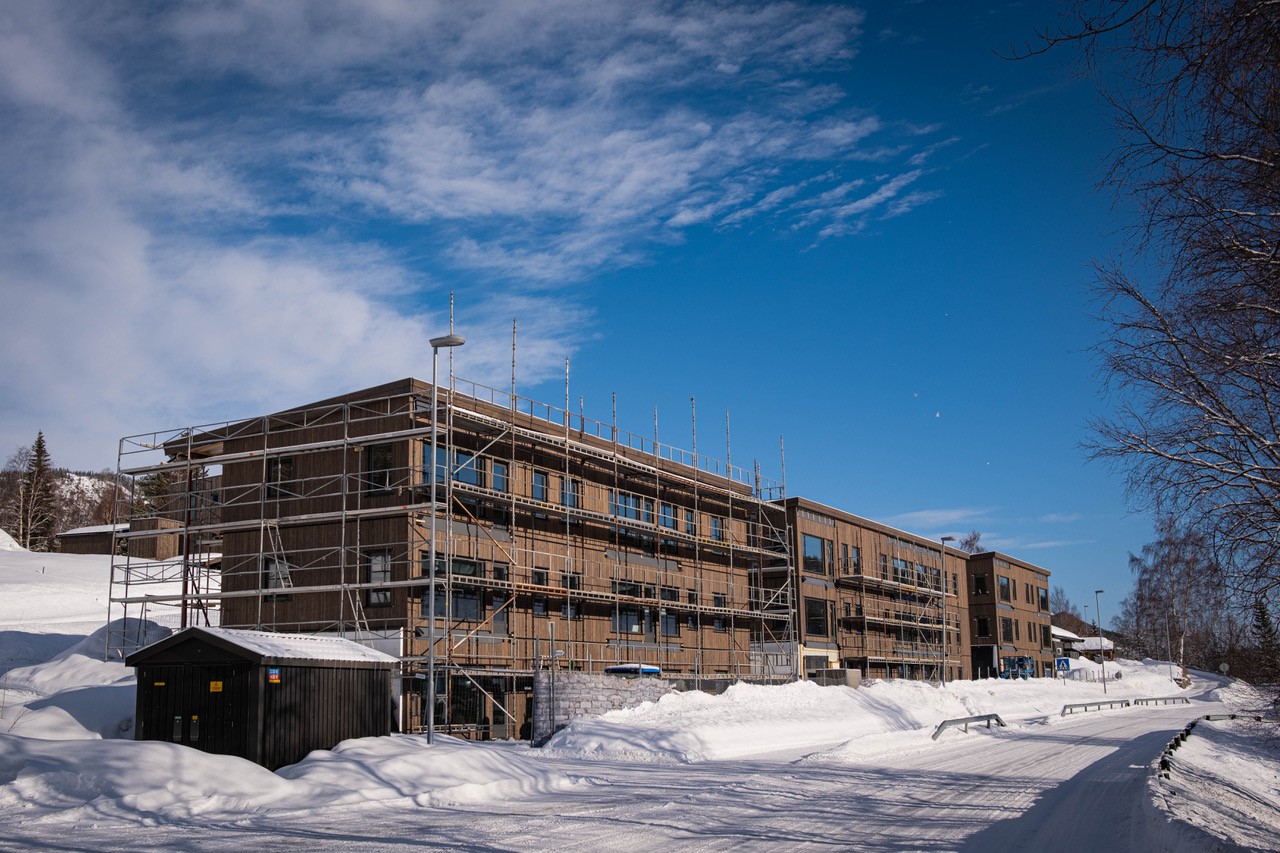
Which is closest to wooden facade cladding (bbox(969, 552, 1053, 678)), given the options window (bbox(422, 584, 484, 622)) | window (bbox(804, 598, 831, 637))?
window (bbox(804, 598, 831, 637))

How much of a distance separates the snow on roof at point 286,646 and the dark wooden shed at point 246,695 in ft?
0.11

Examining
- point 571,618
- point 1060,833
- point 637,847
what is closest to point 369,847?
point 637,847

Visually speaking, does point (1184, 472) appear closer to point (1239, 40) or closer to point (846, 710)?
point (1239, 40)

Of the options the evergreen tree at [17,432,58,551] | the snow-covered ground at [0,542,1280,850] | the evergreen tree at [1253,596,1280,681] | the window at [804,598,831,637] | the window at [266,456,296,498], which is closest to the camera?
the snow-covered ground at [0,542,1280,850]

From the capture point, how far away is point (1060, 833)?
1413cm

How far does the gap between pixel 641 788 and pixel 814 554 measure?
39602 mm

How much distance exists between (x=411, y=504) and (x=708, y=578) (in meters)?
18.9

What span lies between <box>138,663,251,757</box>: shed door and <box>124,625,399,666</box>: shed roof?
0.41 metres

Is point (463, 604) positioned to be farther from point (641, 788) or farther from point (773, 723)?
point (641, 788)

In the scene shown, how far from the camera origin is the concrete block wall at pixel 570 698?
98.2 ft

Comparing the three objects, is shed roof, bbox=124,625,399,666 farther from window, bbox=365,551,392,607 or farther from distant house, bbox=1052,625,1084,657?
distant house, bbox=1052,625,1084,657

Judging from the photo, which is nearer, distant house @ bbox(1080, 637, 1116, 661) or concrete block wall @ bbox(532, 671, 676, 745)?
concrete block wall @ bbox(532, 671, 676, 745)

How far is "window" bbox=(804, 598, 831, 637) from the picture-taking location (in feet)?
184

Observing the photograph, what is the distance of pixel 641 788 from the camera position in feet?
65.6
